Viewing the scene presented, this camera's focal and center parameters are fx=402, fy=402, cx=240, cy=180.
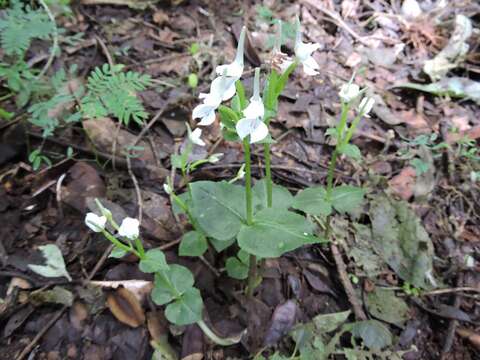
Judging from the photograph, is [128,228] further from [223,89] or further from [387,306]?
[387,306]

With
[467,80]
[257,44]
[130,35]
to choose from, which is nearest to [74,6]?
[130,35]

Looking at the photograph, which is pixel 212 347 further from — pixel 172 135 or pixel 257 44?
A: pixel 257 44

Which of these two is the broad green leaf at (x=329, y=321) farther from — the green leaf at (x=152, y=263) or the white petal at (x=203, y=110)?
the white petal at (x=203, y=110)

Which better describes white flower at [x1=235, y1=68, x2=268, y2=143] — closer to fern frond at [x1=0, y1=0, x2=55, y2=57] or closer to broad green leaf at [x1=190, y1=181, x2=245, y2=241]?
broad green leaf at [x1=190, y1=181, x2=245, y2=241]

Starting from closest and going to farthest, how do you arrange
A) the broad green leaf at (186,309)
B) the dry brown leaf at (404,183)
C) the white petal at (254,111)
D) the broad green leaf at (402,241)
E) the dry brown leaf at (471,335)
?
the white petal at (254,111)
the broad green leaf at (186,309)
the dry brown leaf at (471,335)
the broad green leaf at (402,241)
the dry brown leaf at (404,183)

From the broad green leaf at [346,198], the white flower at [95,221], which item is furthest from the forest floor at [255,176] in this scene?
the white flower at [95,221]

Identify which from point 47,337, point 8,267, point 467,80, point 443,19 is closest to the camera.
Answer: point 47,337
